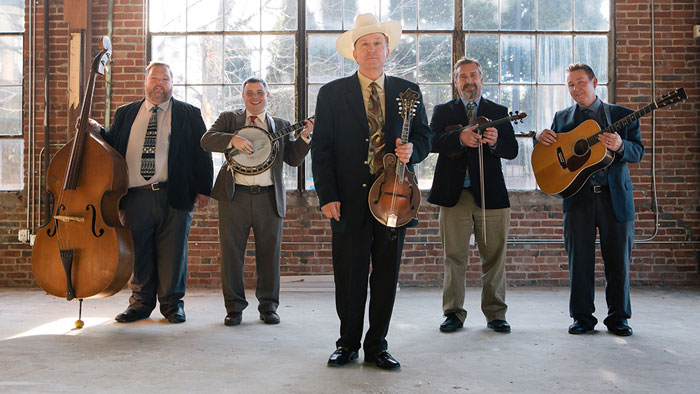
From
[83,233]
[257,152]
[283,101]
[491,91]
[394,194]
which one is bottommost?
[83,233]

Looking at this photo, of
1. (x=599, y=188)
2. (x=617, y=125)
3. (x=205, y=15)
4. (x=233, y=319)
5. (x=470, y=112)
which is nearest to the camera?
(x=617, y=125)

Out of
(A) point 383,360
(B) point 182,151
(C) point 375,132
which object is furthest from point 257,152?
(A) point 383,360

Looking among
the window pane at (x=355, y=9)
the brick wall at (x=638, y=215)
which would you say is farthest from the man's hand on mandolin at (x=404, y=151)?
the window pane at (x=355, y=9)

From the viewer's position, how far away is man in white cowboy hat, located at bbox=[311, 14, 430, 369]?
3.08 meters

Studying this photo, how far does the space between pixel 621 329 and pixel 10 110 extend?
592 cm

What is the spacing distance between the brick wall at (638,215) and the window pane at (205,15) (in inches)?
34.0

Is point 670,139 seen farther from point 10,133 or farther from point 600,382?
point 10,133

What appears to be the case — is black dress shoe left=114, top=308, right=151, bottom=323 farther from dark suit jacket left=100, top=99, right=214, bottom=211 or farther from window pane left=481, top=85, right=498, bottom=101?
window pane left=481, top=85, right=498, bottom=101

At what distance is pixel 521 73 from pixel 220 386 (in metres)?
4.71

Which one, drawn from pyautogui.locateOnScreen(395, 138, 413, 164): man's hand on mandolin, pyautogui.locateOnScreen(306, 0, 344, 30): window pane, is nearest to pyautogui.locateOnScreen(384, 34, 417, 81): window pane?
pyautogui.locateOnScreen(306, 0, 344, 30): window pane

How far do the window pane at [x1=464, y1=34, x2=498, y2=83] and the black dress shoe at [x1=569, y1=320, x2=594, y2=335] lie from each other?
3102 millimetres

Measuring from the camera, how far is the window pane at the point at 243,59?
20.9 feet

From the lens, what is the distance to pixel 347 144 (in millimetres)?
3117

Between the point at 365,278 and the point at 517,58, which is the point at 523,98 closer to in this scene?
the point at 517,58
